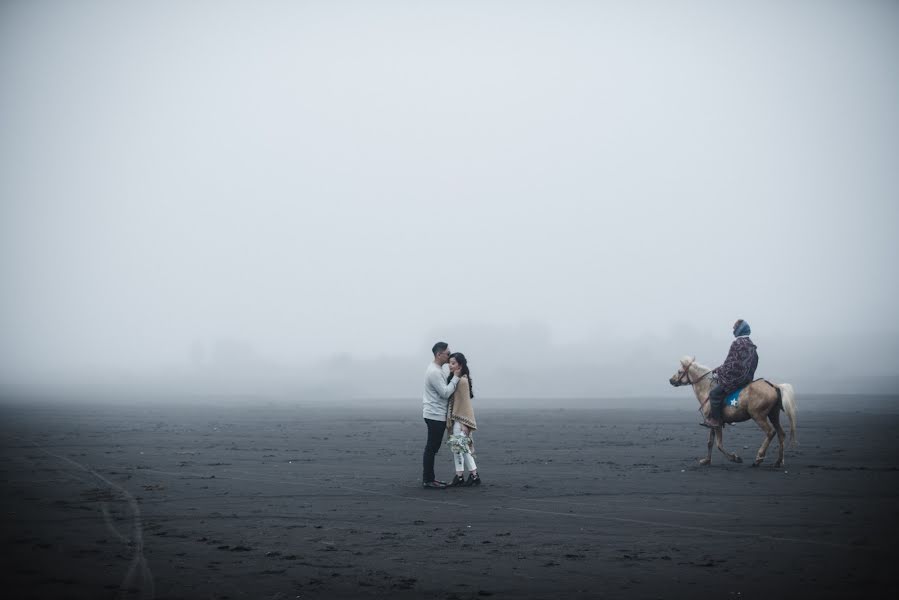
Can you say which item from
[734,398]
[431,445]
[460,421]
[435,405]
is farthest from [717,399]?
[431,445]

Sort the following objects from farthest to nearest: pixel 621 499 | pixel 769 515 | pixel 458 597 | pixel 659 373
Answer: pixel 659 373 < pixel 621 499 < pixel 769 515 < pixel 458 597

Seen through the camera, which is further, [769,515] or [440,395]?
[440,395]

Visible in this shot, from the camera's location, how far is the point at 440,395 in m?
14.8

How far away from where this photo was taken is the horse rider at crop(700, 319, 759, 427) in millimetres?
16938

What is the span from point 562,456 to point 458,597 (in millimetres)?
12495

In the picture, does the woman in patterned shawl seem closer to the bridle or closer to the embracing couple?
the embracing couple

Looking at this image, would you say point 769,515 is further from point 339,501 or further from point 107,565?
point 107,565

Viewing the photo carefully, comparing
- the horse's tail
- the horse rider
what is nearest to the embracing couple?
the horse rider

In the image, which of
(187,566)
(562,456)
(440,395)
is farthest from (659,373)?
(187,566)

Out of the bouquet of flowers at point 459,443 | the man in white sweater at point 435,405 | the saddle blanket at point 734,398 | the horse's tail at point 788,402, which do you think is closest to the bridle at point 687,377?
the saddle blanket at point 734,398

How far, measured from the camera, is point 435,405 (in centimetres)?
1481

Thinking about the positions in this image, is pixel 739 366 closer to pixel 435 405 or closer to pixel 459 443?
pixel 459 443

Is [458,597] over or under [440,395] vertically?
under

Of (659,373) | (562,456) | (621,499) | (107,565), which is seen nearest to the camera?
(107,565)
